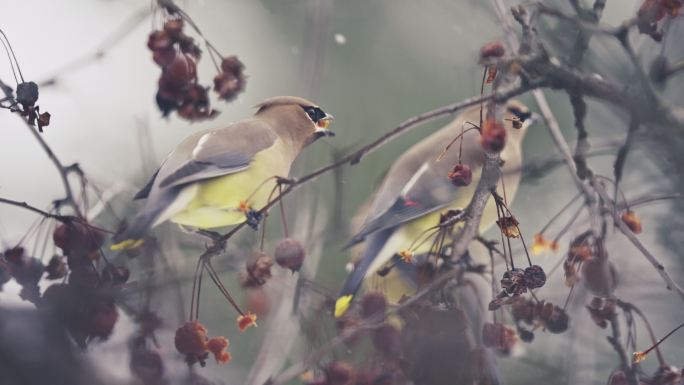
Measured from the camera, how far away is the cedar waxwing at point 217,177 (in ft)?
4.59

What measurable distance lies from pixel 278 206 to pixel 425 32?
17.6 inches

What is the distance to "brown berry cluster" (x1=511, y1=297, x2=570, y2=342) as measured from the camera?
150 centimetres

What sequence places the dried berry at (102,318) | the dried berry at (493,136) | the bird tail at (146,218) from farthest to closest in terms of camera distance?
the dried berry at (102,318)
the bird tail at (146,218)
the dried berry at (493,136)

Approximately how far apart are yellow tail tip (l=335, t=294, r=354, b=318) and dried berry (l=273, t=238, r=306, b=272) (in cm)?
13

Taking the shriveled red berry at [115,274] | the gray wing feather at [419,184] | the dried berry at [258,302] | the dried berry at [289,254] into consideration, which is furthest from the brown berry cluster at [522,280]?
the shriveled red berry at [115,274]

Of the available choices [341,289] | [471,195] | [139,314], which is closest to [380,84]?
[471,195]

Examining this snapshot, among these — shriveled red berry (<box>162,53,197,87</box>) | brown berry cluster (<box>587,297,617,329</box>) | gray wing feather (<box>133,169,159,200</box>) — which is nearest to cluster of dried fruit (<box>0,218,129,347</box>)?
gray wing feather (<box>133,169,159,200</box>)

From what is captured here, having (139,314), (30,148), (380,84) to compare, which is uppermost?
(380,84)

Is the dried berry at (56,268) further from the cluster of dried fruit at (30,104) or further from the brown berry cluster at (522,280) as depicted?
the brown berry cluster at (522,280)

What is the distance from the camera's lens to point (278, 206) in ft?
4.80

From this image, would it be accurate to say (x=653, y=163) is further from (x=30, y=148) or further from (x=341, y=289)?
(x=30, y=148)

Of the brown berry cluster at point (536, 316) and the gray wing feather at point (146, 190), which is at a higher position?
the gray wing feather at point (146, 190)

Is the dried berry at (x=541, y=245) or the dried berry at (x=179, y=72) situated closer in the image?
the dried berry at (x=179, y=72)

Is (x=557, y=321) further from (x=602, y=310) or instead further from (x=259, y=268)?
(x=259, y=268)
